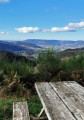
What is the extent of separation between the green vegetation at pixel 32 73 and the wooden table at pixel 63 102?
83.7 inches

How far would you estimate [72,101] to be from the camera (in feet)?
6.59

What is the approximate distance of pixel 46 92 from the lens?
2.40m

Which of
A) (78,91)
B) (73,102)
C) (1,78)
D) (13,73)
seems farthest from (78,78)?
(73,102)

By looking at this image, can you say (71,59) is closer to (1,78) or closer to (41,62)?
(41,62)

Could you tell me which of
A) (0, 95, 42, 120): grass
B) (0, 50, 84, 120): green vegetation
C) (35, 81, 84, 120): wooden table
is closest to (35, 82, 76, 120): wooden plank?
(35, 81, 84, 120): wooden table

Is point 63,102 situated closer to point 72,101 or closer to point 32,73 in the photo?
point 72,101

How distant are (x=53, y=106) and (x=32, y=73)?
11.4ft

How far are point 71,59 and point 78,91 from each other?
3.30 m

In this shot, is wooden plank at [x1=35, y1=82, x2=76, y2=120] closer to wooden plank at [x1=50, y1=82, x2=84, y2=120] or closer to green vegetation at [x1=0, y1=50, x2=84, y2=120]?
wooden plank at [x1=50, y1=82, x2=84, y2=120]

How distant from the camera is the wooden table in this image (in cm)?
161

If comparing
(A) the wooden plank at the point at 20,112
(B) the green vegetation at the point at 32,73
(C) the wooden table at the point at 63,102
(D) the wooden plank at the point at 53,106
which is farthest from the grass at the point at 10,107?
(D) the wooden plank at the point at 53,106

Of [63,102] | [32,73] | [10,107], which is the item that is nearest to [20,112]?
[63,102]

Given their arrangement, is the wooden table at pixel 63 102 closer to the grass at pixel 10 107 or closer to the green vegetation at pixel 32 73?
the grass at pixel 10 107

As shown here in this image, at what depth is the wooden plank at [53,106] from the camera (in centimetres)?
157
